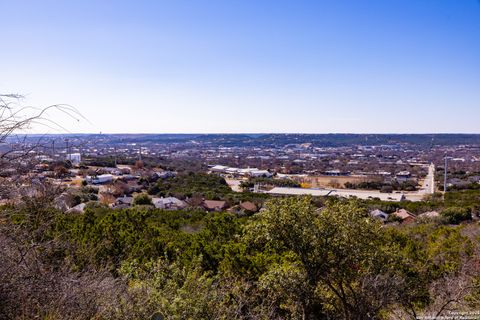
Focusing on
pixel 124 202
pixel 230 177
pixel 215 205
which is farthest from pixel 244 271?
pixel 230 177

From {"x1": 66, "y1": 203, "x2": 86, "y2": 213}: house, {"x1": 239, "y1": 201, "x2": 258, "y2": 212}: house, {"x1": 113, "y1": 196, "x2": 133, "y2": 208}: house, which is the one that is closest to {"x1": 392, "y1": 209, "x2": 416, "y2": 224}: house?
{"x1": 239, "y1": 201, "x2": 258, "y2": 212}: house

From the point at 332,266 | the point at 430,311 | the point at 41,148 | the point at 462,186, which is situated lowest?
the point at 462,186

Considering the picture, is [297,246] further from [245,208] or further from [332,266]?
[245,208]

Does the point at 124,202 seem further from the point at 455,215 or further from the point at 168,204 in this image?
the point at 455,215

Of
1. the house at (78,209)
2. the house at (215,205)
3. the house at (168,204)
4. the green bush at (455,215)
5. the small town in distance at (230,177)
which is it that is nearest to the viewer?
the small town in distance at (230,177)

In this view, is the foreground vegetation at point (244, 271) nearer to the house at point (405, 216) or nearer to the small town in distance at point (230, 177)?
the small town in distance at point (230, 177)

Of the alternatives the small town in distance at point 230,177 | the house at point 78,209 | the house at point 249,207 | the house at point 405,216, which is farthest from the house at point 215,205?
the house at point 405,216

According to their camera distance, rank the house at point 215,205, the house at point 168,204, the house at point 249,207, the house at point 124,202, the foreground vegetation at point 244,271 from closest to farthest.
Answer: the foreground vegetation at point 244,271
the house at point 249,207
the house at point 124,202
the house at point 168,204
the house at point 215,205

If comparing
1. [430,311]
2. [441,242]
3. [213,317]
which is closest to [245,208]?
[441,242]
